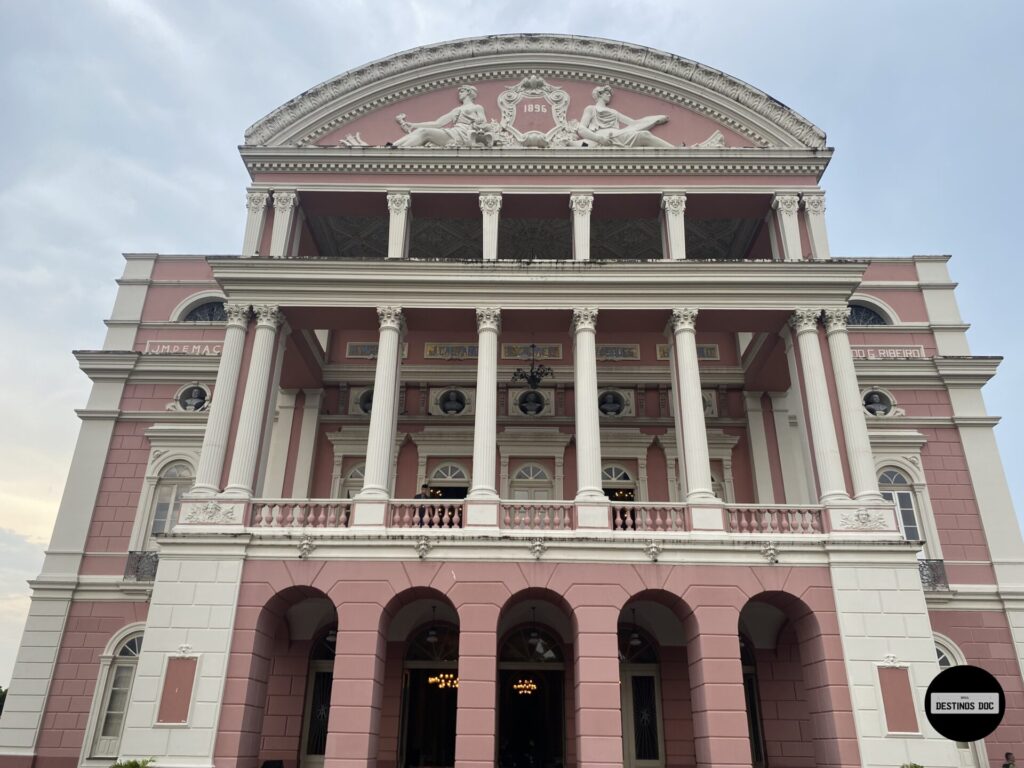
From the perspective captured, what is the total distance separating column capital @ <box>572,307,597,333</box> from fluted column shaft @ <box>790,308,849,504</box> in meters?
5.03

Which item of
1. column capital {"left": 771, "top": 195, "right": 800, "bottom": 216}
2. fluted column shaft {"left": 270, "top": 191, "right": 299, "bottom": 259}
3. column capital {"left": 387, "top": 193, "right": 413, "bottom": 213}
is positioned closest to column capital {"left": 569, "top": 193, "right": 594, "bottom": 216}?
→ column capital {"left": 387, "top": 193, "right": 413, "bottom": 213}

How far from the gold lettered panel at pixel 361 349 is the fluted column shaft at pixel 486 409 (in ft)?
16.3

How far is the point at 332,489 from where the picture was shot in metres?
21.2

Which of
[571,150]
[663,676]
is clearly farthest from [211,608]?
[571,150]

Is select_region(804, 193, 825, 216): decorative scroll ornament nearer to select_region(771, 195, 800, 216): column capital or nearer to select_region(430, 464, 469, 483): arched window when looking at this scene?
select_region(771, 195, 800, 216): column capital

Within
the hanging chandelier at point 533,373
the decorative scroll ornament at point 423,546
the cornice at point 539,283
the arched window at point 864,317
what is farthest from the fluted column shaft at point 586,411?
the arched window at point 864,317

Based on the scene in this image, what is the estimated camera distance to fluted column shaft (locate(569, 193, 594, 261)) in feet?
64.1

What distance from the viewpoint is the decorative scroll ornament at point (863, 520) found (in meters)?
16.3

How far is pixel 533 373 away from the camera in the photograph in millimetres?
21438

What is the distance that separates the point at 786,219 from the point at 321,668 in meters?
16.9

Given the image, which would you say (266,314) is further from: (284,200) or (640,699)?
(640,699)

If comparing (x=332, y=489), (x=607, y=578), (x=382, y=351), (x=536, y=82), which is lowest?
(x=607, y=578)

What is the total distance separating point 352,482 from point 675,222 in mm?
11524

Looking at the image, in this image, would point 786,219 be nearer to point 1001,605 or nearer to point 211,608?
point 1001,605
